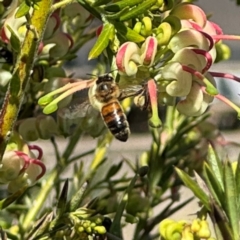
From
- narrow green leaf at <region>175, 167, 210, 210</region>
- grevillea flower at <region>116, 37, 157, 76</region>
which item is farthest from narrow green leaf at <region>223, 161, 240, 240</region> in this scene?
grevillea flower at <region>116, 37, 157, 76</region>

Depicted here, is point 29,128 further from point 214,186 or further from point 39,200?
point 214,186

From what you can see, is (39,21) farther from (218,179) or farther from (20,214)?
(20,214)

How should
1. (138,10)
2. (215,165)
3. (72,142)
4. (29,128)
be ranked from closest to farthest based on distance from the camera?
(138,10), (215,165), (29,128), (72,142)

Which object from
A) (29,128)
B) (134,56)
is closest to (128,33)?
(134,56)

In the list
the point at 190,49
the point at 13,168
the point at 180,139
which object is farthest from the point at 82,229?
the point at 180,139

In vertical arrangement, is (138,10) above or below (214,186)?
above
